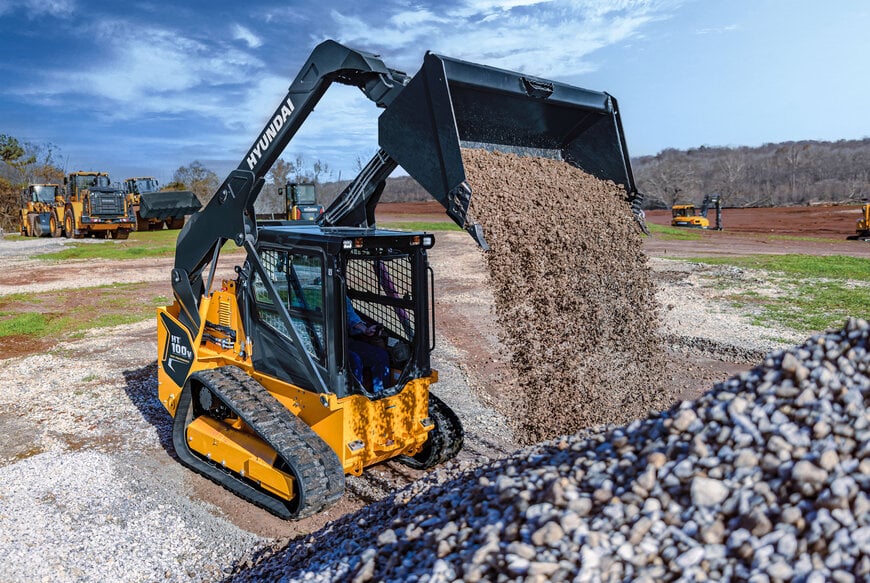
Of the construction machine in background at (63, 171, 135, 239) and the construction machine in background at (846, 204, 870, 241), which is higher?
the construction machine in background at (63, 171, 135, 239)

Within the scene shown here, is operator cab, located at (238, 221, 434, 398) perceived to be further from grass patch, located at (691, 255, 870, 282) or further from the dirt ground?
grass patch, located at (691, 255, 870, 282)

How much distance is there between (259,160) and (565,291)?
Answer: 113 inches

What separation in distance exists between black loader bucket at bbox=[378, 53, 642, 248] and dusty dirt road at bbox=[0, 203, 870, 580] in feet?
7.02

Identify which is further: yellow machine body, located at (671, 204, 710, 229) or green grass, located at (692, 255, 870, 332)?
yellow machine body, located at (671, 204, 710, 229)

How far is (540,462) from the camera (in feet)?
12.0

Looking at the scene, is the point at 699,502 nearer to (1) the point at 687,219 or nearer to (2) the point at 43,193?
(1) the point at 687,219

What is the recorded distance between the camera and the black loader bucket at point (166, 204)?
30500 mm

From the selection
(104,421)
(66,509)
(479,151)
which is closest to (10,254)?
(104,421)

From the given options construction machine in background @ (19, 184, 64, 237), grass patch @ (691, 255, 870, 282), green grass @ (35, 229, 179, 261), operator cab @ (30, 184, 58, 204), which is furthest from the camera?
operator cab @ (30, 184, 58, 204)

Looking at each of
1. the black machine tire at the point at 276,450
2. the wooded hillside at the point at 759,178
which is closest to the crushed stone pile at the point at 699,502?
the black machine tire at the point at 276,450

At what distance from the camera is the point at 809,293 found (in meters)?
14.9

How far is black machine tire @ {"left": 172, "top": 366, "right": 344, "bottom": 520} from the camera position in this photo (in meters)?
4.97

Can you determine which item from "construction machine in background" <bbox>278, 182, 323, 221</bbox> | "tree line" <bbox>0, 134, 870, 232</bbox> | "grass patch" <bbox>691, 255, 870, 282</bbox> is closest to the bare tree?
"tree line" <bbox>0, 134, 870, 232</bbox>

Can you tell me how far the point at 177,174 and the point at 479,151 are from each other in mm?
48803
